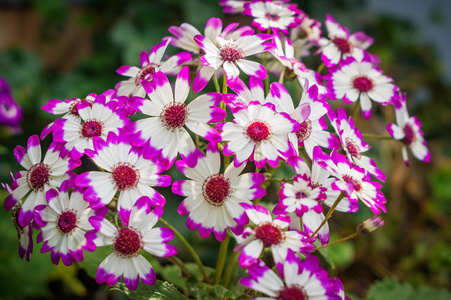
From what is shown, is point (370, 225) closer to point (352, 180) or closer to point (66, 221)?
point (352, 180)

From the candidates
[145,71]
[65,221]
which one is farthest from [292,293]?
[145,71]

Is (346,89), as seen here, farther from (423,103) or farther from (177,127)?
(423,103)

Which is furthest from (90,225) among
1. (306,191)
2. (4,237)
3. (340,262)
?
(340,262)

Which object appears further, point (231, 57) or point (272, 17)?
point (272, 17)

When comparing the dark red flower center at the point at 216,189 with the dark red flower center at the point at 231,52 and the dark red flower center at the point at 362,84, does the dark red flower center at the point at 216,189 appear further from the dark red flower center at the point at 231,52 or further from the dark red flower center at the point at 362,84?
the dark red flower center at the point at 362,84

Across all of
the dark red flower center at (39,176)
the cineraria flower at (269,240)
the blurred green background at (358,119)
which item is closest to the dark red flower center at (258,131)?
the cineraria flower at (269,240)

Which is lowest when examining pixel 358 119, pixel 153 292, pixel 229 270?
pixel 358 119
